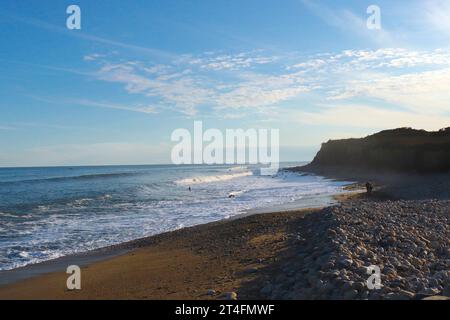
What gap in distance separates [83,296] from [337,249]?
565 cm

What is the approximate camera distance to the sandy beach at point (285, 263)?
6.80 meters

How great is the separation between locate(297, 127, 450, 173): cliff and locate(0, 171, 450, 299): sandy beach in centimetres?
3090

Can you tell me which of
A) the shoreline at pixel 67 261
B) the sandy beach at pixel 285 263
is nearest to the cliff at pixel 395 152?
the sandy beach at pixel 285 263

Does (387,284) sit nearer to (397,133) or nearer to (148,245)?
(148,245)

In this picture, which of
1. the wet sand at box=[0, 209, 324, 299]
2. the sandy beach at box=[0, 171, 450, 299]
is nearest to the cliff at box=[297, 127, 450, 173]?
the sandy beach at box=[0, 171, 450, 299]

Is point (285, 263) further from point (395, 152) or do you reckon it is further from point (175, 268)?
point (395, 152)

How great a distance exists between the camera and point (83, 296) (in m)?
8.75

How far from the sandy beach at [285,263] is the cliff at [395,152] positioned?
30.9 meters

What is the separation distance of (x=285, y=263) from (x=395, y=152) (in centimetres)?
4740

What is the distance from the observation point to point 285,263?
8.85m

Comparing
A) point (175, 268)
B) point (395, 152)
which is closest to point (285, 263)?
point (175, 268)

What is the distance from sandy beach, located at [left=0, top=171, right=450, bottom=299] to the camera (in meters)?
6.80

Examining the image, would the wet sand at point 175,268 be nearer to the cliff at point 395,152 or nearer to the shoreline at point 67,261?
the shoreline at point 67,261
